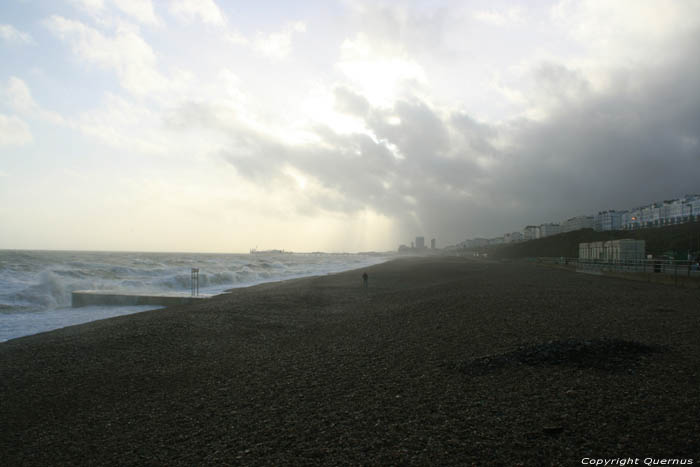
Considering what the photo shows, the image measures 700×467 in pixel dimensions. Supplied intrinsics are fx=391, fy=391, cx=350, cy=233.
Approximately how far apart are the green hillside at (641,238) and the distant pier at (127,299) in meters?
38.3

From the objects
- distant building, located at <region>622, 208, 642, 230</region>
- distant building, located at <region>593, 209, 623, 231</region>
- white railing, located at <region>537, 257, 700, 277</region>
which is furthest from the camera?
distant building, located at <region>593, 209, 623, 231</region>

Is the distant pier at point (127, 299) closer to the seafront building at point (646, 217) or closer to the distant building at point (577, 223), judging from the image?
the seafront building at point (646, 217)

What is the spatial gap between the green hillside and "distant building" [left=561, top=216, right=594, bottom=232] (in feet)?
258

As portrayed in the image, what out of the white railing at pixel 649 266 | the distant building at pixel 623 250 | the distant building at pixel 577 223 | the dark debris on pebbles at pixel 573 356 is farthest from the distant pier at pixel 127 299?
the distant building at pixel 577 223

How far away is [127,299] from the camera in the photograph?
17.7 m

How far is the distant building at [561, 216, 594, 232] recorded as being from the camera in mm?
161350

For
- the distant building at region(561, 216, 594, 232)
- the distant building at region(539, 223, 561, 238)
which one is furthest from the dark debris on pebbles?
the distant building at region(539, 223, 561, 238)

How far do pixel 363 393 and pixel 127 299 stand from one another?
15969 mm

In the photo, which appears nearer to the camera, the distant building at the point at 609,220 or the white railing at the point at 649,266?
the white railing at the point at 649,266

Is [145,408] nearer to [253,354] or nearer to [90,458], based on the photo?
[90,458]

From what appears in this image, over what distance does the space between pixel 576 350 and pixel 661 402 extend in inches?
80.0

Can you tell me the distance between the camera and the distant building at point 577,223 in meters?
161

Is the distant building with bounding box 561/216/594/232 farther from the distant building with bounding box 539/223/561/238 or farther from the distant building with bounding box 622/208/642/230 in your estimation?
the distant building with bounding box 622/208/642/230

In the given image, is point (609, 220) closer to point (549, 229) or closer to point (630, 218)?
point (630, 218)
